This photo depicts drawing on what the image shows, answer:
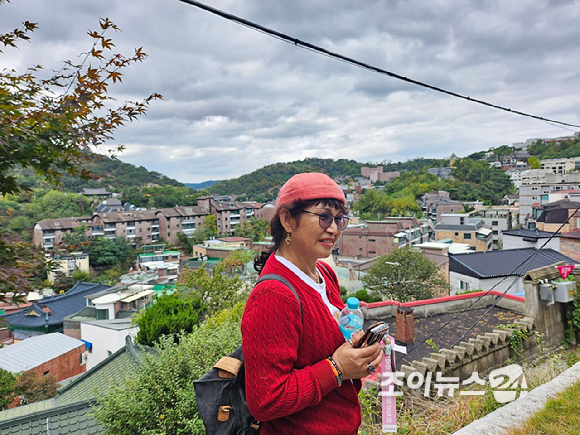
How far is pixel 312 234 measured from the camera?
4.24 feet

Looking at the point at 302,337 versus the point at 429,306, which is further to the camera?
the point at 429,306

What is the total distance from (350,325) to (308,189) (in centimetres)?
54

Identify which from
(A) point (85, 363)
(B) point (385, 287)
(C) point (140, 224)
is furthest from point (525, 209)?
(C) point (140, 224)

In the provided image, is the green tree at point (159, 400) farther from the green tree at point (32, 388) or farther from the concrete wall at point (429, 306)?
the green tree at point (32, 388)

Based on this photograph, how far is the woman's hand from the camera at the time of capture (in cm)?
115

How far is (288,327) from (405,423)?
2353 mm

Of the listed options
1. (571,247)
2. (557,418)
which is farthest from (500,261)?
(557,418)

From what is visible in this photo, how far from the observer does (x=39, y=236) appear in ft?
125

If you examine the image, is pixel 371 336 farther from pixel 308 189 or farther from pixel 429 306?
pixel 429 306

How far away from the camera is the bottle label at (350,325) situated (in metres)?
1.27

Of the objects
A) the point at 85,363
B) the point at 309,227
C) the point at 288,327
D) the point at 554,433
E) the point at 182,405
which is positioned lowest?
the point at 85,363

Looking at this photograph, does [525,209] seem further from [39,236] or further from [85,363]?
[39,236]

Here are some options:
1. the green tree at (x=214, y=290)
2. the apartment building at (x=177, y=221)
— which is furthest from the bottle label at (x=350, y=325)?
the apartment building at (x=177, y=221)

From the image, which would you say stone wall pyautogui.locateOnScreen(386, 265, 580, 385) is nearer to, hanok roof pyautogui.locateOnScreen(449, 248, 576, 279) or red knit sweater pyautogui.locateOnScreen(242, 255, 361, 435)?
red knit sweater pyautogui.locateOnScreen(242, 255, 361, 435)
